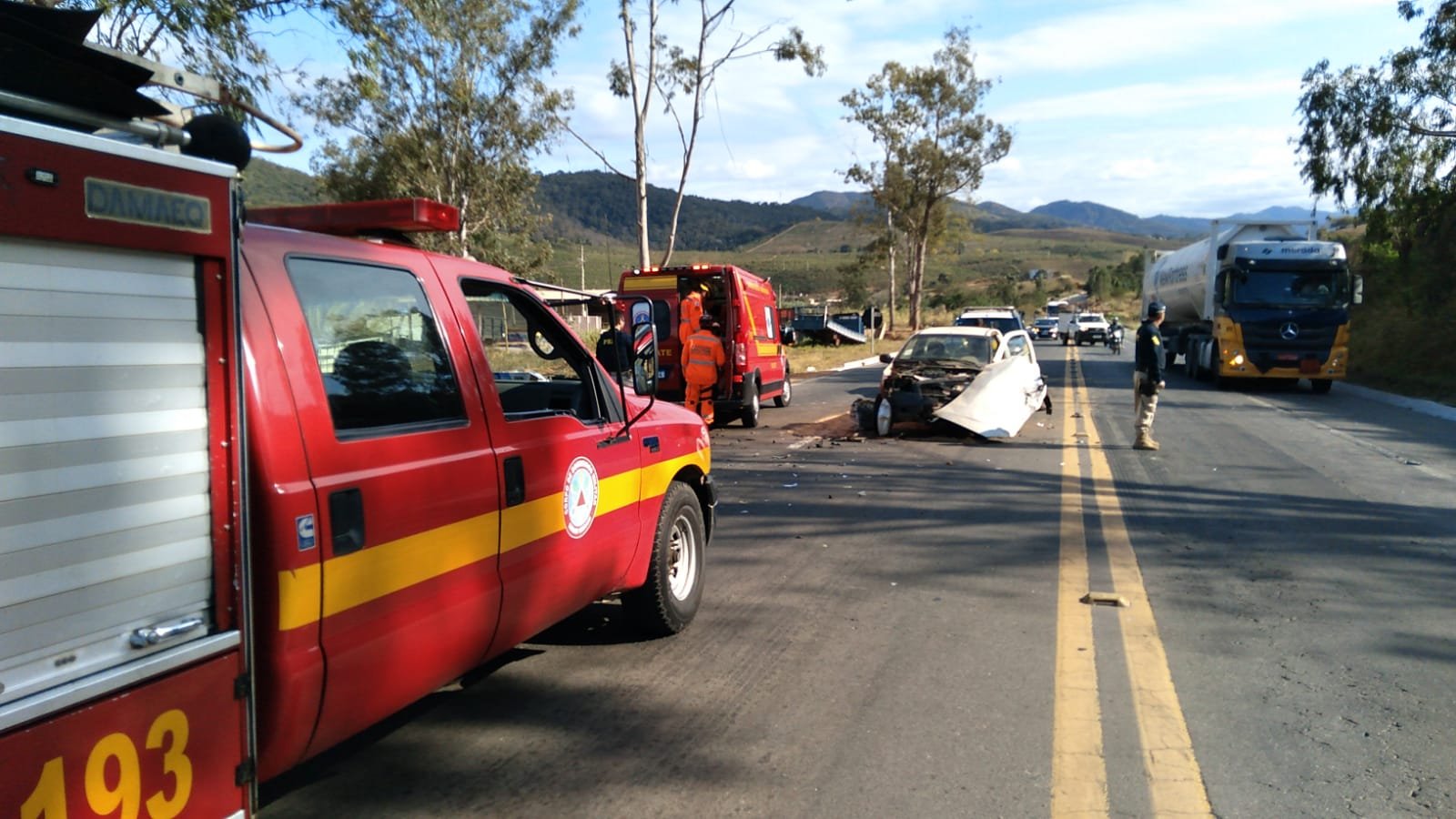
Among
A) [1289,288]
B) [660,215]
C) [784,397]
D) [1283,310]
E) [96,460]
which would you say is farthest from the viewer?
[660,215]

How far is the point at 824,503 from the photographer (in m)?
9.24

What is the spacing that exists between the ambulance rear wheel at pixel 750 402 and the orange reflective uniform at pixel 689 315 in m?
1.15

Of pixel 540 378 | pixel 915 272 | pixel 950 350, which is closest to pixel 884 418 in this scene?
pixel 950 350

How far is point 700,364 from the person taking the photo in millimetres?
14672

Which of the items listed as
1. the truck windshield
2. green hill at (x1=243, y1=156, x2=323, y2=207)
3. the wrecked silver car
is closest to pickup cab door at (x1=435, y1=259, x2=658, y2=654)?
the wrecked silver car

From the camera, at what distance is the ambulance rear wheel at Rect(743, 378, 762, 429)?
15.5 m

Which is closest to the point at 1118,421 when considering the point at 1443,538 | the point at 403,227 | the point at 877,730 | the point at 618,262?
the point at 1443,538

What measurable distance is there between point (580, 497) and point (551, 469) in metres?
0.28

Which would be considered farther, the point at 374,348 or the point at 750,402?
the point at 750,402

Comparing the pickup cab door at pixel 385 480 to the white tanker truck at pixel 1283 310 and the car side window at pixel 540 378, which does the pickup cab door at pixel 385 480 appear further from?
the white tanker truck at pixel 1283 310

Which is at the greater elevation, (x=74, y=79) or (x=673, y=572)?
(x=74, y=79)

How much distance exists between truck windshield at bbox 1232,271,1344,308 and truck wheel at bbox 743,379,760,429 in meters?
12.2

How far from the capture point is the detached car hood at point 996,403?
13203 mm

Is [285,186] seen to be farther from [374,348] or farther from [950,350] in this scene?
[374,348]
